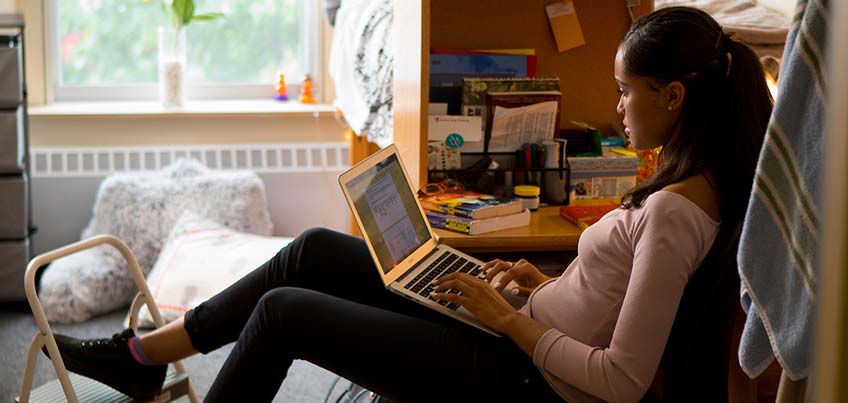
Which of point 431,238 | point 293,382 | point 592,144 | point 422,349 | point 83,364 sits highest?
point 592,144

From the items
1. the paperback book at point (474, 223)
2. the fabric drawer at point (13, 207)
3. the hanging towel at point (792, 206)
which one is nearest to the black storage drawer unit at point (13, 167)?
the fabric drawer at point (13, 207)

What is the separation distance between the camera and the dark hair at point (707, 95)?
1368mm

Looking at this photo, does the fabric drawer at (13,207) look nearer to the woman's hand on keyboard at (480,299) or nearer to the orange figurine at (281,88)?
the orange figurine at (281,88)

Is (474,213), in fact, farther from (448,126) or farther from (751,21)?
(751,21)

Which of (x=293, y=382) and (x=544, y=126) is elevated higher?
(x=544, y=126)

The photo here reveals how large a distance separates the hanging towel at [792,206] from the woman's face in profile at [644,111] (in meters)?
0.45

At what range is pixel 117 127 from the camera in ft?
11.9

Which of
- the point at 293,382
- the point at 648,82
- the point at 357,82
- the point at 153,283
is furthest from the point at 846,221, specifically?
the point at 153,283

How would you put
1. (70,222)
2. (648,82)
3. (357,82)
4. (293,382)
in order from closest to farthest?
1. (648,82)
2. (293,382)
3. (357,82)
4. (70,222)

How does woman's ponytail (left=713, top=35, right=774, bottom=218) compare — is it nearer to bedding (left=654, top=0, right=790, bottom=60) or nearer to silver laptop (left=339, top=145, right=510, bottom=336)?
silver laptop (left=339, top=145, right=510, bottom=336)

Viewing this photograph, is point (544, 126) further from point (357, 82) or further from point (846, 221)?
point (846, 221)

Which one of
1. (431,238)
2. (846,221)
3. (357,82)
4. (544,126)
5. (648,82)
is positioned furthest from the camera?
(357,82)

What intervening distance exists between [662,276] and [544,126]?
872 mm

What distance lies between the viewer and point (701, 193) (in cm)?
135
